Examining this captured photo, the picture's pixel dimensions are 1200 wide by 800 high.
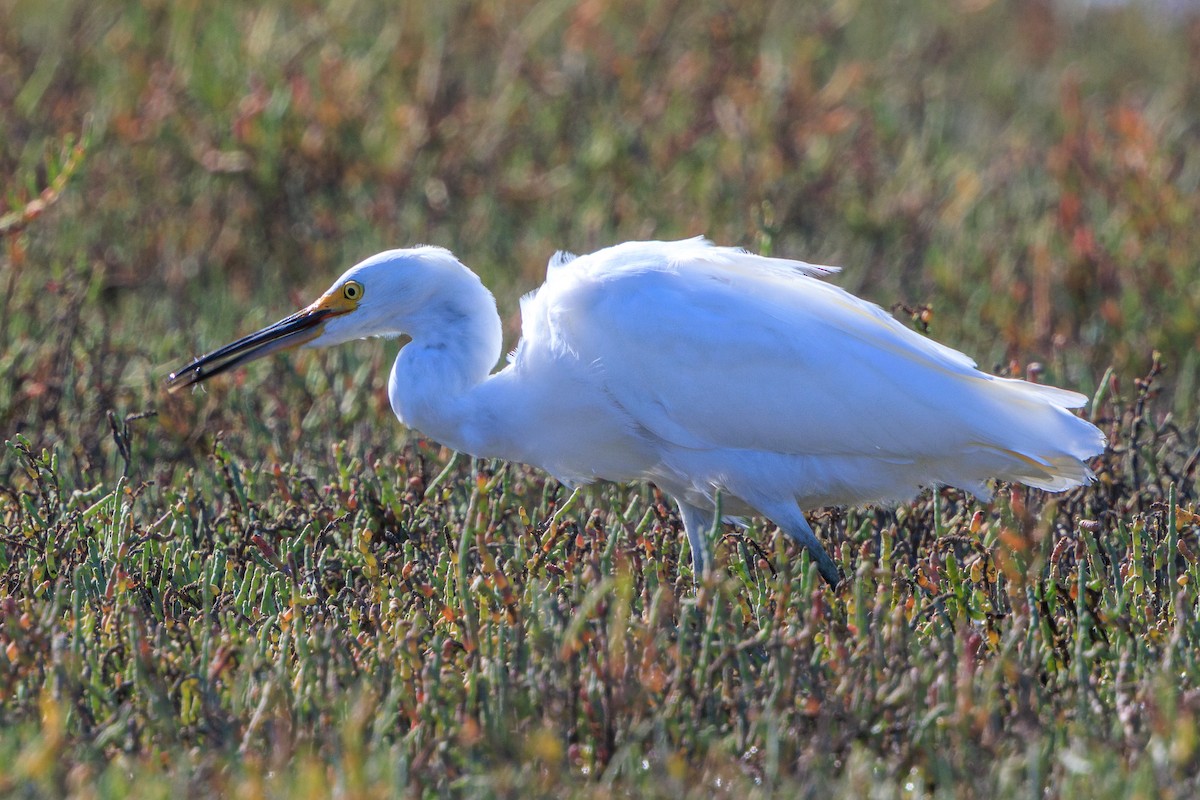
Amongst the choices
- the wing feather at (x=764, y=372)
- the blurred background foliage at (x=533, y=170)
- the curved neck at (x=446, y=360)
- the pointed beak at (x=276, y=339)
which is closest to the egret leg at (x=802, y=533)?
the wing feather at (x=764, y=372)

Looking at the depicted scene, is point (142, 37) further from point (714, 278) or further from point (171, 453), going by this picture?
point (714, 278)

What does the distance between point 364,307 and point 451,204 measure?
→ 3.22 meters

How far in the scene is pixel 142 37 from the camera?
281 inches

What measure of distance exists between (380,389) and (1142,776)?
288cm

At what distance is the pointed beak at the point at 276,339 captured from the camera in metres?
3.36

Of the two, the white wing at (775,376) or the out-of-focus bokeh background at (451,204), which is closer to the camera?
the white wing at (775,376)

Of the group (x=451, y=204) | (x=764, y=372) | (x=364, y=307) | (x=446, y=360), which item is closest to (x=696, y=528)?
(x=764, y=372)

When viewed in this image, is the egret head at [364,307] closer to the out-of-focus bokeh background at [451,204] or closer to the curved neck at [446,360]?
the curved neck at [446,360]

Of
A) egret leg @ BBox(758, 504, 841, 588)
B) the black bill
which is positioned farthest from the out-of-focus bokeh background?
the black bill

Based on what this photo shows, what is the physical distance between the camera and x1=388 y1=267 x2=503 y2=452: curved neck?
3.30 meters

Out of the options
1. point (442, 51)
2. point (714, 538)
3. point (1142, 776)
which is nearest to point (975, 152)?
point (442, 51)

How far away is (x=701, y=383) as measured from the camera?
3.32 metres

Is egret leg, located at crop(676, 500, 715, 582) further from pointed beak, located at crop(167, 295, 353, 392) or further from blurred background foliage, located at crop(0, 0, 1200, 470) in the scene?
blurred background foliage, located at crop(0, 0, 1200, 470)

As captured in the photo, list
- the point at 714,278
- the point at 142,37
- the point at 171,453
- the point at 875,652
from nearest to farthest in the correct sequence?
the point at 875,652 < the point at 714,278 < the point at 171,453 < the point at 142,37
